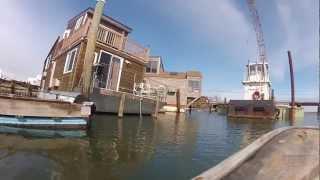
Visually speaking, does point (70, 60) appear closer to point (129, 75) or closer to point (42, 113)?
point (129, 75)

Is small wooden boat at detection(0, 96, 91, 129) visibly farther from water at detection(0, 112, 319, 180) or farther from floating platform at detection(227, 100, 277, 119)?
floating platform at detection(227, 100, 277, 119)

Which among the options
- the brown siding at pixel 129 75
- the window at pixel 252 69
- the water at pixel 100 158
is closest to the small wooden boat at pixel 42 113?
the water at pixel 100 158

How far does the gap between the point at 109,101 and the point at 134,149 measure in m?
11.5

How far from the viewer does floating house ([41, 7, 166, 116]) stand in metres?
20.6

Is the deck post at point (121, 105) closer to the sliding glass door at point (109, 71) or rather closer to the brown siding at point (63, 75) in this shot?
the sliding glass door at point (109, 71)

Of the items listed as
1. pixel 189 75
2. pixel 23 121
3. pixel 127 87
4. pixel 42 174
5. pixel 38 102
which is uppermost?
pixel 189 75

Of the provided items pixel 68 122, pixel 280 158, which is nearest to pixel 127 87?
pixel 68 122

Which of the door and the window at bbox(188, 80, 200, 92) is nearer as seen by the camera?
the door

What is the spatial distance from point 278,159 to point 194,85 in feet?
165

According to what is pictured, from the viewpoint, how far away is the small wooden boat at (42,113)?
36.1ft

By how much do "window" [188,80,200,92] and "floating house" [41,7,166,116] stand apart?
27590 millimetres

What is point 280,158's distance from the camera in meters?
4.12

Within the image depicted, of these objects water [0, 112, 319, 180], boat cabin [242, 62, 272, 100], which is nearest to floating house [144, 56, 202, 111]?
boat cabin [242, 62, 272, 100]

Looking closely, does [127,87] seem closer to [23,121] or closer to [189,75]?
[23,121]
